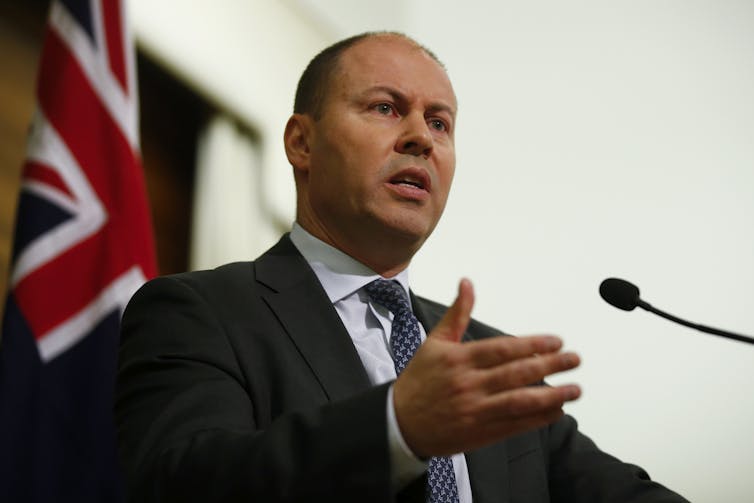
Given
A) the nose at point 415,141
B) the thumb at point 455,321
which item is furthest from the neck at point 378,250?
the thumb at point 455,321

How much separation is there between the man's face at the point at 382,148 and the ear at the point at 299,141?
0.03 m

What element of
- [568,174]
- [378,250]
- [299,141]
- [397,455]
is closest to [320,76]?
[299,141]

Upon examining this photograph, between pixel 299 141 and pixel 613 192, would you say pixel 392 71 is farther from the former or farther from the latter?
pixel 613 192

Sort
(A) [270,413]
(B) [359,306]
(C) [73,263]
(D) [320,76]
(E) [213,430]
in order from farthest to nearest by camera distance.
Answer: (C) [73,263] < (D) [320,76] < (B) [359,306] < (A) [270,413] < (E) [213,430]

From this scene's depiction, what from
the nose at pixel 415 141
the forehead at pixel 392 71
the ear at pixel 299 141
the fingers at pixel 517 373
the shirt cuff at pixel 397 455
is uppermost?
the forehead at pixel 392 71

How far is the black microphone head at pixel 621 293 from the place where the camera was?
1.26 m

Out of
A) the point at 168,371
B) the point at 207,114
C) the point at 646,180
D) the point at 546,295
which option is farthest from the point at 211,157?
the point at 168,371

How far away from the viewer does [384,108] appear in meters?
1.62

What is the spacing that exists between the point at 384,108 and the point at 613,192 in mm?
1616

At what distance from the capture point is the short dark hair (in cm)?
172

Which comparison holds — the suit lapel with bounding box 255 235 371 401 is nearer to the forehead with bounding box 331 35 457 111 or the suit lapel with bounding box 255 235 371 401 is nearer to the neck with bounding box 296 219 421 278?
the neck with bounding box 296 219 421 278

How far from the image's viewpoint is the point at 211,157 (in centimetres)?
351

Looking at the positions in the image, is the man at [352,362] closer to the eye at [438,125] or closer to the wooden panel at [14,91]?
the eye at [438,125]

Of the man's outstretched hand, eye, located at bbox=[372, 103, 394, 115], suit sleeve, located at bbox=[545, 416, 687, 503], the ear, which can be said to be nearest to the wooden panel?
the ear
